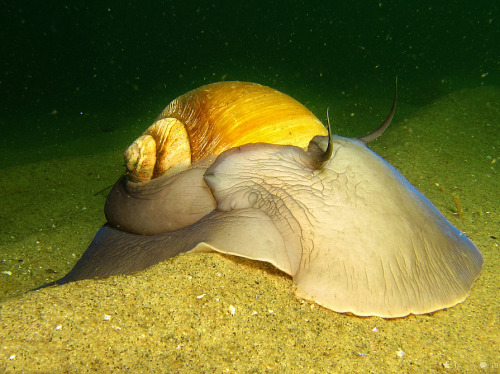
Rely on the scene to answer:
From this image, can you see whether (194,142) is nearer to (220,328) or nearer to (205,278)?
(205,278)

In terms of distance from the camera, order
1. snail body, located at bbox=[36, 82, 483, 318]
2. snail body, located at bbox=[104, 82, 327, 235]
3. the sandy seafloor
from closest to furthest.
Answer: the sandy seafloor → snail body, located at bbox=[36, 82, 483, 318] → snail body, located at bbox=[104, 82, 327, 235]

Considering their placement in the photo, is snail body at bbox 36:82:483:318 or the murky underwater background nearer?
the murky underwater background

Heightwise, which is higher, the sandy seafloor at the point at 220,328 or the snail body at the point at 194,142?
the snail body at the point at 194,142

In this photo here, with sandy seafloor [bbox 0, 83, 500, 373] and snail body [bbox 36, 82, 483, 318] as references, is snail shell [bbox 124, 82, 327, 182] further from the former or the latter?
sandy seafloor [bbox 0, 83, 500, 373]

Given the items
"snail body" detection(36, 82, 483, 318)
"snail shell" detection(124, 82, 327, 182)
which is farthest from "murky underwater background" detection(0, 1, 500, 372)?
"snail shell" detection(124, 82, 327, 182)

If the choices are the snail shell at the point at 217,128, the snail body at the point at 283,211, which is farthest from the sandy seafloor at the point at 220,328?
the snail shell at the point at 217,128

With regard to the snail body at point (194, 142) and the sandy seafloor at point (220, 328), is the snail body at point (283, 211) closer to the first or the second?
the snail body at point (194, 142)

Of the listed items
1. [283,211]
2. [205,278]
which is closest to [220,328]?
[205,278]

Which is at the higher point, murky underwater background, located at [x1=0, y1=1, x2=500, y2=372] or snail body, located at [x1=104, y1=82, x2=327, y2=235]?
snail body, located at [x1=104, y1=82, x2=327, y2=235]

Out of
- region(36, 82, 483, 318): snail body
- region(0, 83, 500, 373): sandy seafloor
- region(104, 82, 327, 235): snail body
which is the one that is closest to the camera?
region(0, 83, 500, 373): sandy seafloor

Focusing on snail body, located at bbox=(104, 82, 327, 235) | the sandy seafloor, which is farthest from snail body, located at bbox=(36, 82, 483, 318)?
the sandy seafloor
